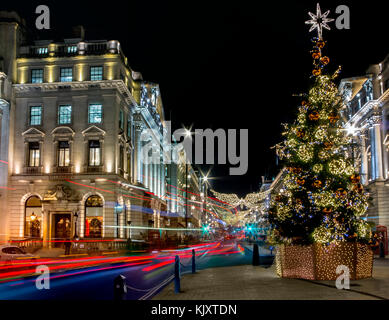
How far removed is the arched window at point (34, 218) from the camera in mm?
43438

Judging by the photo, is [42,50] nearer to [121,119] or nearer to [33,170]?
[121,119]

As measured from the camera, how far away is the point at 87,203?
43844mm

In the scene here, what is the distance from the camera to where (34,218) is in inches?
1686

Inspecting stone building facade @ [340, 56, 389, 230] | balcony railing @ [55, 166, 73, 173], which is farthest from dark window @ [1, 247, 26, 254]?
stone building facade @ [340, 56, 389, 230]

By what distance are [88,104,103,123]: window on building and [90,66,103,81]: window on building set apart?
267 cm

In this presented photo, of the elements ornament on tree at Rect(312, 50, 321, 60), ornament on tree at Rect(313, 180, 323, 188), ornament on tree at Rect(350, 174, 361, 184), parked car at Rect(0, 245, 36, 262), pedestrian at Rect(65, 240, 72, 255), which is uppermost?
ornament on tree at Rect(312, 50, 321, 60)

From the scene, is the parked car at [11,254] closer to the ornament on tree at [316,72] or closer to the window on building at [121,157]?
the ornament on tree at [316,72]

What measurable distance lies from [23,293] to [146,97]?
155 ft

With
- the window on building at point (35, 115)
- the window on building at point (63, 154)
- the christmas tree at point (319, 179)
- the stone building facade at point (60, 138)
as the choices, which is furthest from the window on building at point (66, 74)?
the christmas tree at point (319, 179)

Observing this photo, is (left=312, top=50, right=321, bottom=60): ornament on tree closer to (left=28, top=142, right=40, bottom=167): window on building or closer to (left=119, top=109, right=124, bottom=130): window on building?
(left=119, top=109, right=124, bottom=130): window on building

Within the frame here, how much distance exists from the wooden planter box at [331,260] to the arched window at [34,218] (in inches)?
A: 1271

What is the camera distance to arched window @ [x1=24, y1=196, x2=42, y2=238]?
1710 inches

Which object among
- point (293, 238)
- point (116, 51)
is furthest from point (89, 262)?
point (116, 51)
